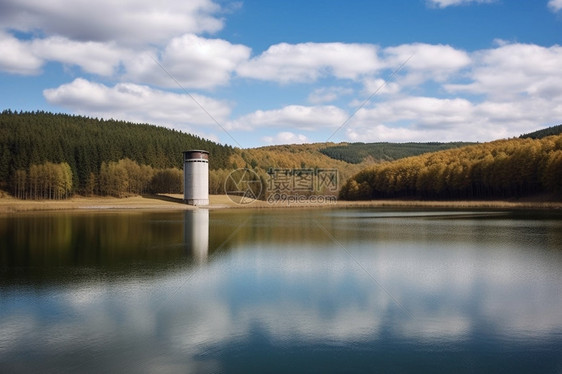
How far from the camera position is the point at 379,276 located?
54.3 feet

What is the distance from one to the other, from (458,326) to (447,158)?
9088cm

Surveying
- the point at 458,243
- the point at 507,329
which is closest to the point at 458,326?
the point at 507,329

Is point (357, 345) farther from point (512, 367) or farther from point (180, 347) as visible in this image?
point (180, 347)

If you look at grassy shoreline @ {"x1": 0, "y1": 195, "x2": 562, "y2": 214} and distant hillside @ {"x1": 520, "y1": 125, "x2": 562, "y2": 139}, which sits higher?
distant hillside @ {"x1": 520, "y1": 125, "x2": 562, "y2": 139}

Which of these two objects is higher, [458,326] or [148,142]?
[148,142]

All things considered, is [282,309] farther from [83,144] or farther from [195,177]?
[83,144]

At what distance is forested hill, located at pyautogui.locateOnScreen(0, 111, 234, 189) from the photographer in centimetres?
9000
